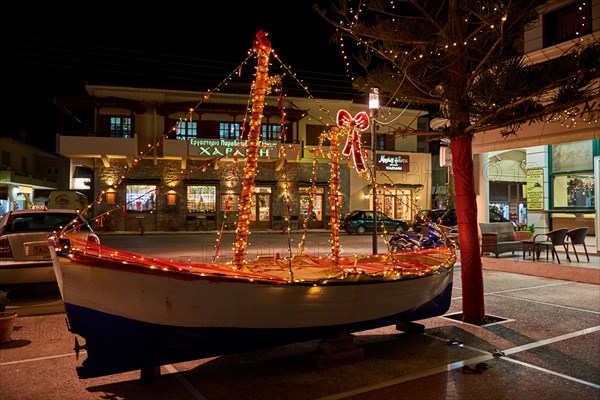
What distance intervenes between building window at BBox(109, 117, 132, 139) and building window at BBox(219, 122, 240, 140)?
5724mm

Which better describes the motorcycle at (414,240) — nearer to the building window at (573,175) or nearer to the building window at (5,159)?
the building window at (573,175)

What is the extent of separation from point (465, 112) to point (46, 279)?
7.35 meters

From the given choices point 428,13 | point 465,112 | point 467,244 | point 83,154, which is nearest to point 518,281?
point 467,244

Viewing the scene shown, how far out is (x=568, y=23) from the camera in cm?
1284

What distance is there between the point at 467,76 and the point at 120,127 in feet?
85.0

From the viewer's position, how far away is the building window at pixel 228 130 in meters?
30.1

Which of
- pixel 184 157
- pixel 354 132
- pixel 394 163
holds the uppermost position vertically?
pixel 394 163

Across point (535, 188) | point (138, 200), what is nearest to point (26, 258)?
point (535, 188)

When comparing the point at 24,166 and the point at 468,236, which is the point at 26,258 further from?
the point at 24,166

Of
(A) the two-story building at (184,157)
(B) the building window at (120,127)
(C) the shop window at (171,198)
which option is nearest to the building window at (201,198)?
(A) the two-story building at (184,157)

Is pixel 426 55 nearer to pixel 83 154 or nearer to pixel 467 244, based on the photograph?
pixel 467 244

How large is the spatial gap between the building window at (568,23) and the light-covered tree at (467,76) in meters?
6.78

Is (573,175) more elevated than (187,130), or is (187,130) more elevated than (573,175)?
(187,130)

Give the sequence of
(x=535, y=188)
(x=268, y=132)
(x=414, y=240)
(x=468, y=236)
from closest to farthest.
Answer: (x=468, y=236)
(x=414, y=240)
(x=535, y=188)
(x=268, y=132)
